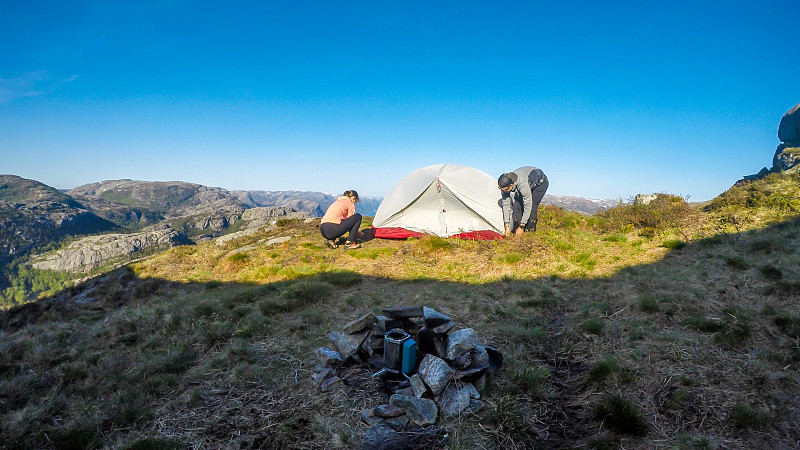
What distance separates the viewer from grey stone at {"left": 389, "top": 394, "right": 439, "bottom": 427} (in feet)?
11.7

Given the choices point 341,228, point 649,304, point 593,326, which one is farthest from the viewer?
point 341,228

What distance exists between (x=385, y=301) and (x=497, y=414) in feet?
13.2

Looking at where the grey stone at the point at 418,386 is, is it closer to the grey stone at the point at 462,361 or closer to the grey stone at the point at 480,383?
the grey stone at the point at 462,361

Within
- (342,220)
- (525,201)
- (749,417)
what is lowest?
(749,417)

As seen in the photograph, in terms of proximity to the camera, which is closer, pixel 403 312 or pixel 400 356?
pixel 400 356

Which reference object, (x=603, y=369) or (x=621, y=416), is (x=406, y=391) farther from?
(x=603, y=369)

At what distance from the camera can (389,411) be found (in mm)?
3664

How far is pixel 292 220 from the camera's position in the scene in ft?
71.2

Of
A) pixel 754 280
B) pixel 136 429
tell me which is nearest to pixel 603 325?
pixel 754 280

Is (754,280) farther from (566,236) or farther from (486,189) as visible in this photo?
(486,189)

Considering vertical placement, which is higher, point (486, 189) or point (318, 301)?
point (486, 189)

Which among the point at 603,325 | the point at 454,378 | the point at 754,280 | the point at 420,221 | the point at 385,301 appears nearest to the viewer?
the point at 454,378

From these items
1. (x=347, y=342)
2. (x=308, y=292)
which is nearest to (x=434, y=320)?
(x=347, y=342)

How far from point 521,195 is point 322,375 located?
974cm
